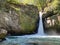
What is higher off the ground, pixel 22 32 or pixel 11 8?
pixel 11 8

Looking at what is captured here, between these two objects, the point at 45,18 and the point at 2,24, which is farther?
the point at 45,18

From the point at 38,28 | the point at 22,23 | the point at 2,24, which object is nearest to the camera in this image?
the point at 2,24

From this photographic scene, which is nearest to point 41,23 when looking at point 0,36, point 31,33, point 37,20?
point 37,20

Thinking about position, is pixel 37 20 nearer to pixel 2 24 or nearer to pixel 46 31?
pixel 46 31

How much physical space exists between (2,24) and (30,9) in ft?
16.0

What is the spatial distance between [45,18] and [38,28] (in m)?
1.56

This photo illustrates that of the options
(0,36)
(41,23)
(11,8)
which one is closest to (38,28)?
(41,23)

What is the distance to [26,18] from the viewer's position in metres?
24.0

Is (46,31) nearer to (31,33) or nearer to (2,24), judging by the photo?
(31,33)

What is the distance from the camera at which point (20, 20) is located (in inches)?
926

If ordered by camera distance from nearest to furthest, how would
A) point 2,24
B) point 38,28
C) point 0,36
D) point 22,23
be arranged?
point 0,36 < point 2,24 < point 22,23 < point 38,28

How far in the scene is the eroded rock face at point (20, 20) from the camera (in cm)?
2248

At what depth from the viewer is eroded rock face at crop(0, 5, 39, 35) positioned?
22.5 metres

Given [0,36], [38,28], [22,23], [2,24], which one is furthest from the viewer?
[38,28]
